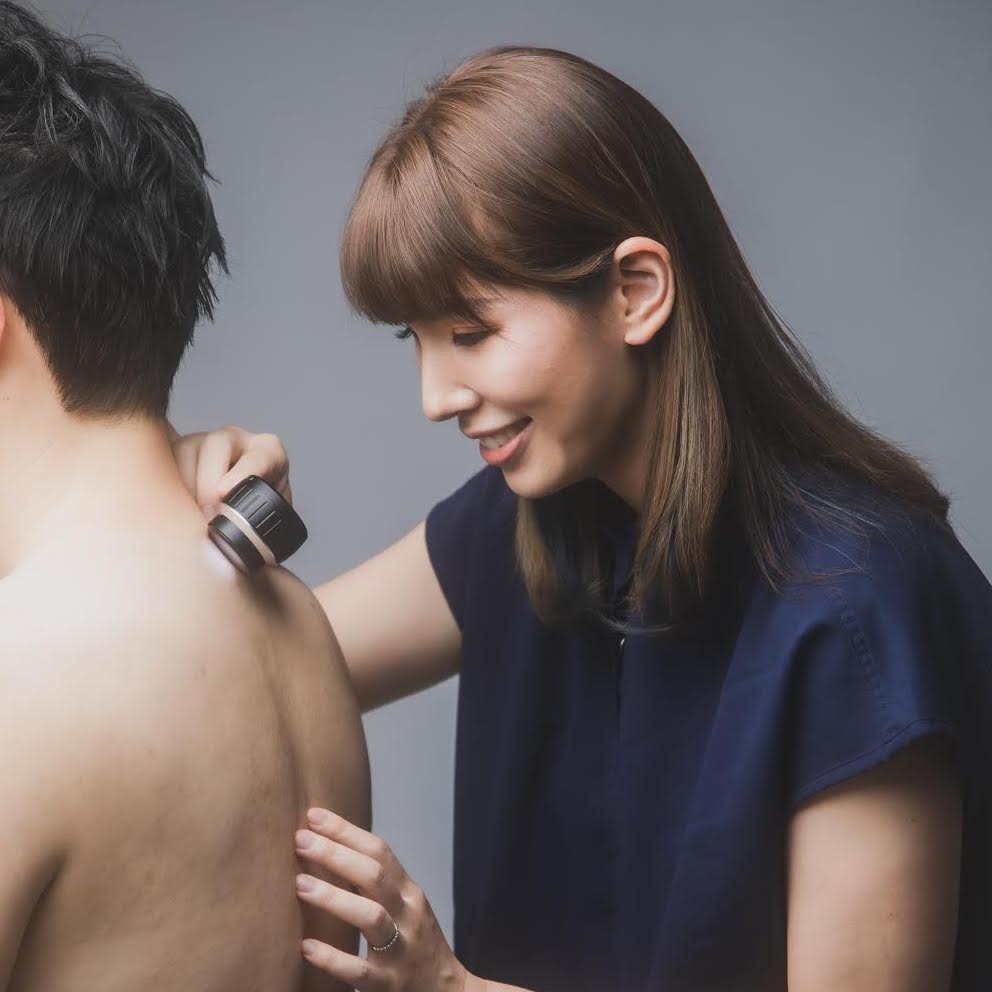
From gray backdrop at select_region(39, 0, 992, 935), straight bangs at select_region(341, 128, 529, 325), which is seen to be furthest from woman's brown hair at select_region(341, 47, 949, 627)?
gray backdrop at select_region(39, 0, 992, 935)

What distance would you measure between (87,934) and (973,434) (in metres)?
1.79

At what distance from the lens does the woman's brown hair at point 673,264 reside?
4.43 feet

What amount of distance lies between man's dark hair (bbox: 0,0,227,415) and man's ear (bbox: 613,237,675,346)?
16.3 inches

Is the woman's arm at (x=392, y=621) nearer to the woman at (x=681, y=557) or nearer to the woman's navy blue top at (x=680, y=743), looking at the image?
the woman's navy blue top at (x=680, y=743)

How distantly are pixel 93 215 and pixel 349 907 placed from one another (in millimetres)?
619

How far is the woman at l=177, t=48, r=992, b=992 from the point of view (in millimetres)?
1355

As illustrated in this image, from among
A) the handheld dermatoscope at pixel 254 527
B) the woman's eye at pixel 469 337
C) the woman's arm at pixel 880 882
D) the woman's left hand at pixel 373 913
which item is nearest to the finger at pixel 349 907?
the woman's left hand at pixel 373 913

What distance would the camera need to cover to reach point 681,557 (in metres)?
1.49

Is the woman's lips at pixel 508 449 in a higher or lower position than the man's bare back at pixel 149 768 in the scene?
higher

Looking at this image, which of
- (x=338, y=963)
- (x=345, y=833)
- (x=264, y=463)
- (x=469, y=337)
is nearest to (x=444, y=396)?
(x=469, y=337)

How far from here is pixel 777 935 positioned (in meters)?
1.47

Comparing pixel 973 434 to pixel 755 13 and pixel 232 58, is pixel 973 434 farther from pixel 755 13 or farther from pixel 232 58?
pixel 232 58

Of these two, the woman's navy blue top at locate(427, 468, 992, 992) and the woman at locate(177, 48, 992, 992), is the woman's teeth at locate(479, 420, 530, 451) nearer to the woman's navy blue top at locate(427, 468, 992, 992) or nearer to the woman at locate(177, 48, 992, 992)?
the woman at locate(177, 48, 992, 992)

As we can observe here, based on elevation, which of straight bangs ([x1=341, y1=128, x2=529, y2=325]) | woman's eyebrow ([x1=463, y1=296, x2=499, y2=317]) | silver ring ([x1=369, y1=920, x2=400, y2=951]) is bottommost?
silver ring ([x1=369, y1=920, x2=400, y2=951])
